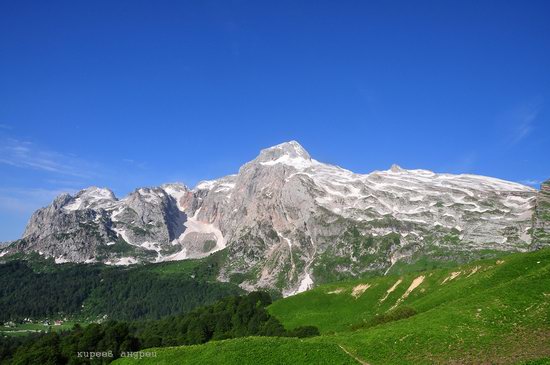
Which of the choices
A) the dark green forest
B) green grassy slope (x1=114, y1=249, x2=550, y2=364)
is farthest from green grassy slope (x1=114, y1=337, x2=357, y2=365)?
the dark green forest

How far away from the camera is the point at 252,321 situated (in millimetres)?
126812

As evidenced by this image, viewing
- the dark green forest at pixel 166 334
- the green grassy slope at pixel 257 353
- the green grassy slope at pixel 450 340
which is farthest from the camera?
the dark green forest at pixel 166 334

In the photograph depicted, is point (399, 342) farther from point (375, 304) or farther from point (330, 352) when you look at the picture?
point (375, 304)

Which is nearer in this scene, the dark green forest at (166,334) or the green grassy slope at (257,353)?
the green grassy slope at (257,353)

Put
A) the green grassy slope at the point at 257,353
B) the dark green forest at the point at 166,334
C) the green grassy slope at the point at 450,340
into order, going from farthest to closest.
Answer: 1. the dark green forest at the point at 166,334
2. the green grassy slope at the point at 257,353
3. the green grassy slope at the point at 450,340

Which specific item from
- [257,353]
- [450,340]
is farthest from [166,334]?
[450,340]

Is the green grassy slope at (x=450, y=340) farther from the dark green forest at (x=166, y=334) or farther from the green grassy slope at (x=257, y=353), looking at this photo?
the dark green forest at (x=166, y=334)

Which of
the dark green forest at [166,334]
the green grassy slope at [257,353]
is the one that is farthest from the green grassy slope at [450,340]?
the dark green forest at [166,334]

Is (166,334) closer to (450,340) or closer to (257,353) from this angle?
(257,353)

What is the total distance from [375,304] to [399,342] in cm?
6423

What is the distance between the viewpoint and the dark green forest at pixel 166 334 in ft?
318

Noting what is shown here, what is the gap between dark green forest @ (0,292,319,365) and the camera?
9682cm

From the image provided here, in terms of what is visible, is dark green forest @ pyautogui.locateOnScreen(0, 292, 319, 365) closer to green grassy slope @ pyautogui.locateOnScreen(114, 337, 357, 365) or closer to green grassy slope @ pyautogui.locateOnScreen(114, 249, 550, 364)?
green grassy slope @ pyautogui.locateOnScreen(114, 337, 357, 365)

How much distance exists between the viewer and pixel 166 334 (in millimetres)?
140000
